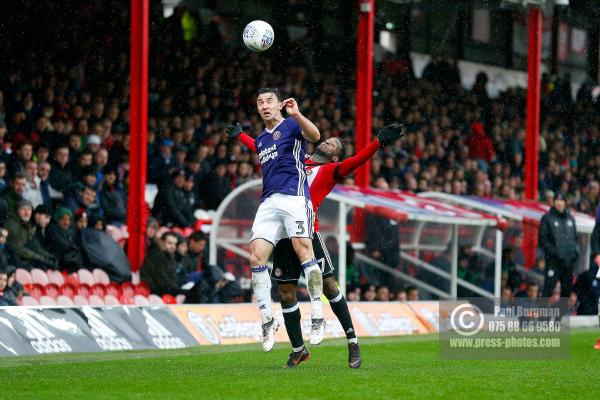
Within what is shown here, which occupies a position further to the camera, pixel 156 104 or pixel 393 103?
pixel 393 103

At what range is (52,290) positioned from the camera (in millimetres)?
14055

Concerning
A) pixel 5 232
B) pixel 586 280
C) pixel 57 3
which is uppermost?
pixel 57 3

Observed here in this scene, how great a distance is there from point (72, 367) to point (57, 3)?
11237mm

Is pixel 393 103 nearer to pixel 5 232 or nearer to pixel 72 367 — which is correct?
pixel 5 232

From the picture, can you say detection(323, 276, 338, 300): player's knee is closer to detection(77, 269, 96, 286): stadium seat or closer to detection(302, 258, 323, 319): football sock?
detection(302, 258, 323, 319): football sock

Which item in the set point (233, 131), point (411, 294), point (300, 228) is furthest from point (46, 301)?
point (411, 294)

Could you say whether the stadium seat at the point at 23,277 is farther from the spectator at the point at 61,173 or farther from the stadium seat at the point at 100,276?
the spectator at the point at 61,173

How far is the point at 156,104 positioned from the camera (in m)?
20.4

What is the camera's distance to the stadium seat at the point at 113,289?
580 inches

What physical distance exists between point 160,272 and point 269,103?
588 centimetres

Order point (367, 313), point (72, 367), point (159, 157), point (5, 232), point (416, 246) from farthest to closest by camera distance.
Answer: point (416, 246), point (159, 157), point (367, 313), point (5, 232), point (72, 367)

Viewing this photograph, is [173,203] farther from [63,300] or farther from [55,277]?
[63,300]

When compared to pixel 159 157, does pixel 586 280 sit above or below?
below

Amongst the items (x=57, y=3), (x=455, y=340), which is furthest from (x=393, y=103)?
(x=455, y=340)
